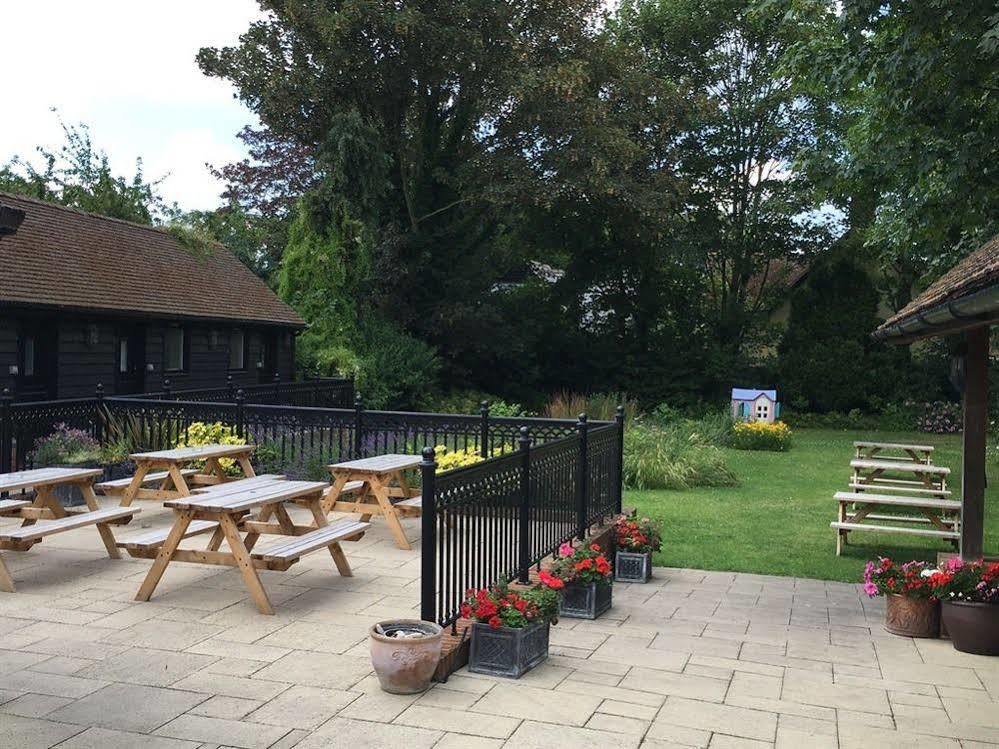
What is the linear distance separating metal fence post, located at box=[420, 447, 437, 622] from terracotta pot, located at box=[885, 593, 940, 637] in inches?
138

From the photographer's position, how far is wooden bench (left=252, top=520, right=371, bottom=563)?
20.4 feet

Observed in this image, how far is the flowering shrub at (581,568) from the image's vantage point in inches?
258

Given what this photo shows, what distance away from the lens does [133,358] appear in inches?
763

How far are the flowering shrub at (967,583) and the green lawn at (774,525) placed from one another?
2.30m

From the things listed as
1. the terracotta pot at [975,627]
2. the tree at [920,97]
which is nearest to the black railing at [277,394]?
the tree at [920,97]

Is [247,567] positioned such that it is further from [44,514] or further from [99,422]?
[99,422]

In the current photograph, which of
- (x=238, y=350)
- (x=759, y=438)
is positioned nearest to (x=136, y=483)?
(x=238, y=350)

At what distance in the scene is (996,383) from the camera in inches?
930

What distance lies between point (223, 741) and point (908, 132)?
8316 mm

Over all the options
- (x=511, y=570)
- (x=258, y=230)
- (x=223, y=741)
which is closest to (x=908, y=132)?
(x=511, y=570)

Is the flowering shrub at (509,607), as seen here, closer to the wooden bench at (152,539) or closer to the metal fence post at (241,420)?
the wooden bench at (152,539)

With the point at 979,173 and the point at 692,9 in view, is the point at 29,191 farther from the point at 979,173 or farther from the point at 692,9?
the point at 979,173

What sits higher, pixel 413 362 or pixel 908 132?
pixel 908 132

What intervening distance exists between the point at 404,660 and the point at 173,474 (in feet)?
17.4
